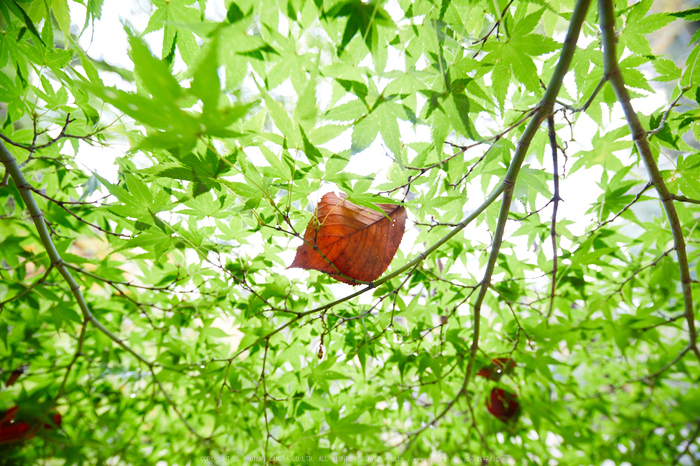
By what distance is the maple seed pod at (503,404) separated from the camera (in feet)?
→ 2.77

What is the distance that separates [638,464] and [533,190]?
0.98 m

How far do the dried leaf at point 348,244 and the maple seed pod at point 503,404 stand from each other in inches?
25.1

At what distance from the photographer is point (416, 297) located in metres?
0.63

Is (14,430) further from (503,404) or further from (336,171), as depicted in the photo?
(503,404)

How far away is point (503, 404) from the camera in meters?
0.86

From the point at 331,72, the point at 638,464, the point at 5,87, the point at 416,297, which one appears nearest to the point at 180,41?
the point at 331,72

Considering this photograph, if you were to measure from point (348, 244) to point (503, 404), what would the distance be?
0.72 meters

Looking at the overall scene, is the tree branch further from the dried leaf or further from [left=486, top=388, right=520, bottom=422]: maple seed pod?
[left=486, top=388, right=520, bottom=422]: maple seed pod

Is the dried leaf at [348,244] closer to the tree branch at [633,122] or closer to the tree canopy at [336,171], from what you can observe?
the tree canopy at [336,171]

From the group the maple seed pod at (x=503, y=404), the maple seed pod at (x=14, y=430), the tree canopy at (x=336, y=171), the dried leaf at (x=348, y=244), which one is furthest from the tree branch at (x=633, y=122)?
the maple seed pod at (x=14, y=430)

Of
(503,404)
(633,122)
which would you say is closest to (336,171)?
(633,122)

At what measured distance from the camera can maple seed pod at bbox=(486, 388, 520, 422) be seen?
0.85 m

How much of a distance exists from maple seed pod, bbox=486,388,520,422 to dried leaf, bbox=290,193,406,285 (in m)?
0.64

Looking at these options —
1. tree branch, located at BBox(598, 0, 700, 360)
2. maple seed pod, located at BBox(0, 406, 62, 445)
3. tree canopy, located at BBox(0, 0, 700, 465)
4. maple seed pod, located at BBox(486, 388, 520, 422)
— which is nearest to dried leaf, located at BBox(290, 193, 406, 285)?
tree canopy, located at BBox(0, 0, 700, 465)
